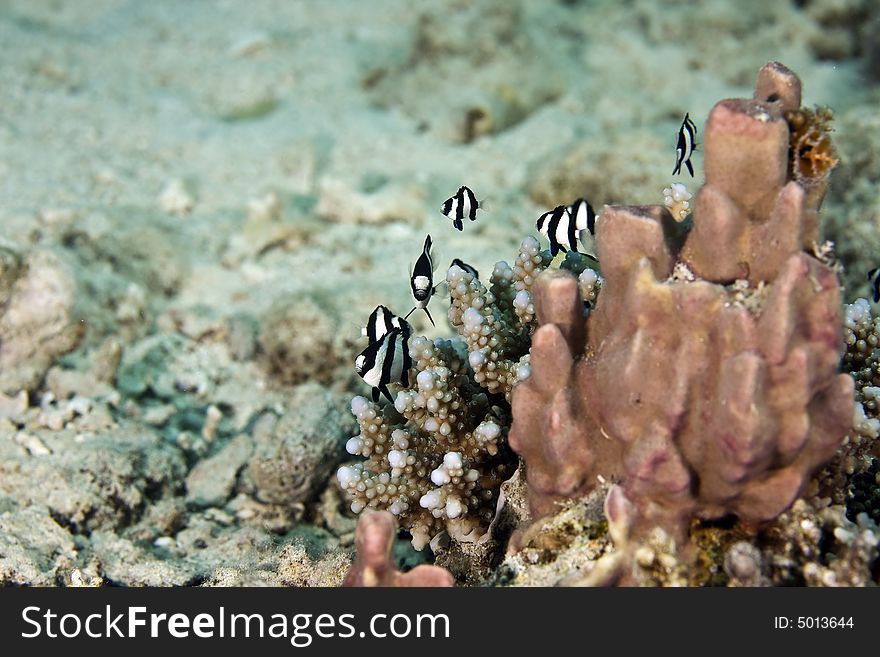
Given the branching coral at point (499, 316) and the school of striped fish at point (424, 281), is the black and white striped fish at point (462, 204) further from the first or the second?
the branching coral at point (499, 316)

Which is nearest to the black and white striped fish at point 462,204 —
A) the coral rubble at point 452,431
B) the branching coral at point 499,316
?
the branching coral at point 499,316

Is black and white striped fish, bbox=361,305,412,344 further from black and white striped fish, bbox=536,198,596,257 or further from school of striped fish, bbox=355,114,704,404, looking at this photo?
black and white striped fish, bbox=536,198,596,257

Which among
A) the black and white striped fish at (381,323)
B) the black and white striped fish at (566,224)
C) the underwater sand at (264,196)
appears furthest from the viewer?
the underwater sand at (264,196)

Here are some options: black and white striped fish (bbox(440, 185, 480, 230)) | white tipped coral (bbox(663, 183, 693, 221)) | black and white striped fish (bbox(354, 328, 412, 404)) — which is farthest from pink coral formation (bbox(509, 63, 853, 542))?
black and white striped fish (bbox(440, 185, 480, 230))

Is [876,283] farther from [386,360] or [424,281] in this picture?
[386,360]

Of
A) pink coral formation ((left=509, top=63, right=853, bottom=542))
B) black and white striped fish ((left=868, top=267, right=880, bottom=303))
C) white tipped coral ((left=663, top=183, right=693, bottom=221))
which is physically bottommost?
pink coral formation ((left=509, top=63, right=853, bottom=542))

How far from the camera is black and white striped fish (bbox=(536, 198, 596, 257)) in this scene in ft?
12.2

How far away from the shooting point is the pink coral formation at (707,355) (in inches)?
87.4

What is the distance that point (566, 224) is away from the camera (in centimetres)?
372

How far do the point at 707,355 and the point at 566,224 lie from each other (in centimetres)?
152

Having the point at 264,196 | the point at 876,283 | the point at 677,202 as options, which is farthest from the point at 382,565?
the point at 264,196

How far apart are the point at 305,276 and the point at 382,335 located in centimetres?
308

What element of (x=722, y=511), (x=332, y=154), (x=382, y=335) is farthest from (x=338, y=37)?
(x=722, y=511)
